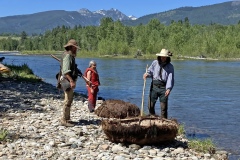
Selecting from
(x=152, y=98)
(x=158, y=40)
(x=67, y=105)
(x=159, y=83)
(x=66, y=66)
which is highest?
(x=66, y=66)

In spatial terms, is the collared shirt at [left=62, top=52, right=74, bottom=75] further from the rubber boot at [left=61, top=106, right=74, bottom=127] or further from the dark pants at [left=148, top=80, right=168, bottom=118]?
the dark pants at [left=148, top=80, right=168, bottom=118]

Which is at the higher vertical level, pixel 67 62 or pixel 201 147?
pixel 67 62

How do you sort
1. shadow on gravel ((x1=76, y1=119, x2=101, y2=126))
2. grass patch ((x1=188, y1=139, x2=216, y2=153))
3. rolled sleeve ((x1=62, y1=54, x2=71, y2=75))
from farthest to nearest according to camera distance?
shadow on gravel ((x1=76, y1=119, x2=101, y2=126)), rolled sleeve ((x1=62, y1=54, x2=71, y2=75)), grass patch ((x1=188, y1=139, x2=216, y2=153))

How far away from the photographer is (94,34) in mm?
193875

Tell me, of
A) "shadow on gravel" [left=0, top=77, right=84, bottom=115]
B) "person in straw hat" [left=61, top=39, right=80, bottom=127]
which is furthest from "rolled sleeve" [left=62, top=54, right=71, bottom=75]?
"shadow on gravel" [left=0, top=77, right=84, bottom=115]

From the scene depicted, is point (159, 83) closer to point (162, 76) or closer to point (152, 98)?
point (162, 76)

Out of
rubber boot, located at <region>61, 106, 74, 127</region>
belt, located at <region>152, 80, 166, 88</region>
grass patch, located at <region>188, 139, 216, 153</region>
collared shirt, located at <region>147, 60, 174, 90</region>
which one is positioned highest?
collared shirt, located at <region>147, 60, 174, 90</region>

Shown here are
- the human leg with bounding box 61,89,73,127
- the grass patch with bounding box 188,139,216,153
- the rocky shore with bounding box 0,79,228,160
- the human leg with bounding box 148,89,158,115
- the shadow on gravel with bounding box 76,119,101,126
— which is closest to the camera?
the rocky shore with bounding box 0,79,228,160

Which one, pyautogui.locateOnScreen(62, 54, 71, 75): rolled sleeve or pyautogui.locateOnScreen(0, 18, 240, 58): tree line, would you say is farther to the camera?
pyautogui.locateOnScreen(0, 18, 240, 58): tree line

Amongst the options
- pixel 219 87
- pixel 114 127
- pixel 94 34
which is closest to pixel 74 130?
pixel 114 127

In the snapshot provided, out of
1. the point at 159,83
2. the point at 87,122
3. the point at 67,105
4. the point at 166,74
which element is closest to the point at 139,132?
the point at 159,83

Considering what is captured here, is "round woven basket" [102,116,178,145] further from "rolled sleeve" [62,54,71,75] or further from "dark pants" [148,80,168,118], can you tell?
"rolled sleeve" [62,54,71,75]

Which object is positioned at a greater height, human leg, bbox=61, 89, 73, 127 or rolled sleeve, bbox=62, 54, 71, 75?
rolled sleeve, bbox=62, 54, 71, 75

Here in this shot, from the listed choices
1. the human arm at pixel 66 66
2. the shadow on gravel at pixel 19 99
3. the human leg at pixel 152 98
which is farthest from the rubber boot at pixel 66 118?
the shadow on gravel at pixel 19 99
